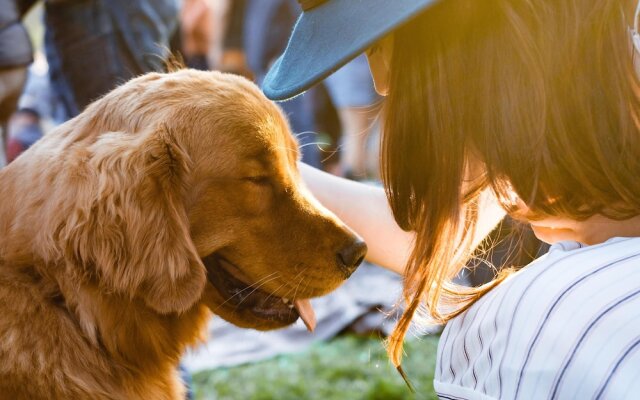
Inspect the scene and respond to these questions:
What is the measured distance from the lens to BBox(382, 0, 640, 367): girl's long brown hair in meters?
1.58

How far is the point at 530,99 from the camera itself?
1585 mm

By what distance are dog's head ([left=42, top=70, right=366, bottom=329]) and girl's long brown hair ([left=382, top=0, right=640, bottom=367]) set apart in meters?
0.73

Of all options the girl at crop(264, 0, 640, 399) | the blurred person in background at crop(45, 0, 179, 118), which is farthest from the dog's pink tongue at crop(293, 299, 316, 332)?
the blurred person in background at crop(45, 0, 179, 118)

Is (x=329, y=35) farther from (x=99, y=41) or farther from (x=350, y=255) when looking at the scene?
(x=99, y=41)

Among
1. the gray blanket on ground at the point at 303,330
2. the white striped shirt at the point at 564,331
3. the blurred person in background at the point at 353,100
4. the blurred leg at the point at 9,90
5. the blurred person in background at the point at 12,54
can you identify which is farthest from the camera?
the blurred person in background at the point at 353,100

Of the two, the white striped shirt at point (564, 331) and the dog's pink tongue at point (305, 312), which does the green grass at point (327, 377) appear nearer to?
the dog's pink tongue at point (305, 312)

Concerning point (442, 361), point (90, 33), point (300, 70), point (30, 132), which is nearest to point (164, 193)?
point (300, 70)

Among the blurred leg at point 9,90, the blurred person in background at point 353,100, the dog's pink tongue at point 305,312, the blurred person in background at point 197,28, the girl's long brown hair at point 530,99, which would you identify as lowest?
the blurred person in background at point 353,100

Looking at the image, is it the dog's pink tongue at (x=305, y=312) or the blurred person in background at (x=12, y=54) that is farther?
the blurred person in background at (x=12, y=54)

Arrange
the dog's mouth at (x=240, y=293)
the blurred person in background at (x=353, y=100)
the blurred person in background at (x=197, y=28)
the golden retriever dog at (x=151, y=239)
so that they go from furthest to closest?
the blurred person in background at (x=197, y=28) → the blurred person in background at (x=353, y=100) → the dog's mouth at (x=240, y=293) → the golden retriever dog at (x=151, y=239)

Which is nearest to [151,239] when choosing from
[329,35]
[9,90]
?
[329,35]

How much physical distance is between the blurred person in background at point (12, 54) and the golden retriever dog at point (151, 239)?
1823mm

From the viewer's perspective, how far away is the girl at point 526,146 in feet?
4.81

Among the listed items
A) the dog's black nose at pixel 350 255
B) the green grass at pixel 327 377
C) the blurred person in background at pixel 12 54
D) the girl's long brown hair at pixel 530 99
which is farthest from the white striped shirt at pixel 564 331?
the blurred person in background at pixel 12 54
